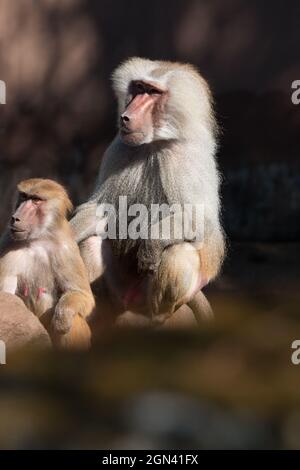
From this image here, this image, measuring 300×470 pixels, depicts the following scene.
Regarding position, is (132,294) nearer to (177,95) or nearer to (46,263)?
(46,263)

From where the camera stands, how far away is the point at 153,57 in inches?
290

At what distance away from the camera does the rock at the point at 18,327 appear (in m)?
4.41

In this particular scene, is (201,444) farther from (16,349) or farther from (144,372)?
(16,349)

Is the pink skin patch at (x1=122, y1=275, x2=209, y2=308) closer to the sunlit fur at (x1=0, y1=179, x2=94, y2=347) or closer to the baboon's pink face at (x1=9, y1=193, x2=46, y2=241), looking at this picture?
the sunlit fur at (x1=0, y1=179, x2=94, y2=347)

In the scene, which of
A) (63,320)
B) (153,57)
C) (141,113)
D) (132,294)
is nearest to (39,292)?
(63,320)

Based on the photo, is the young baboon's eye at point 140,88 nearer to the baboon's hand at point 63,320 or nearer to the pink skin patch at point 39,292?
the pink skin patch at point 39,292

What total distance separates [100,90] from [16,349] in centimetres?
340

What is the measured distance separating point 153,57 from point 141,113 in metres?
2.47

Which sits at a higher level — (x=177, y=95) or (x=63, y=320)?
(x=177, y=95)

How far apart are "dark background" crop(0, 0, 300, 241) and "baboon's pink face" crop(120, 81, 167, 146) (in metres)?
2.33

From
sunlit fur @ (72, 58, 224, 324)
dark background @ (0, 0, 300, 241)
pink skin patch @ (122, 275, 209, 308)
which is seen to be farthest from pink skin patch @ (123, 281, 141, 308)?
dark background @ (0, 0, 300, 241)

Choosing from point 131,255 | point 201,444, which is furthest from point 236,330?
point 201,444

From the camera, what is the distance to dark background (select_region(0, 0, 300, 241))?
728 centimetres

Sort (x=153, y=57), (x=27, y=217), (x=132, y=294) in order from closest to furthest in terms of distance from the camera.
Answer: (x=27, y=217), (x=132, y=294), (x=153, y=57)
